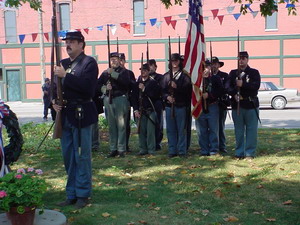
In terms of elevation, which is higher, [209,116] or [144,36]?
[144,36]

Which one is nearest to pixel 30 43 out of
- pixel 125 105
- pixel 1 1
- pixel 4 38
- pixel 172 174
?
pixel 4 38

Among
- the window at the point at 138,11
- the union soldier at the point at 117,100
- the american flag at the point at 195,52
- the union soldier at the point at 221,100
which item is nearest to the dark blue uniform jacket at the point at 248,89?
the union soldier at the point at 221,100

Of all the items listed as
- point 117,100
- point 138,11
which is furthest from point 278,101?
point 117,100

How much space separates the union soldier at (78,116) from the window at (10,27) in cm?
2978

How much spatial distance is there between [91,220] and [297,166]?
4427mm

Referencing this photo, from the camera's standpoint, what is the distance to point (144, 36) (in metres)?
32.8

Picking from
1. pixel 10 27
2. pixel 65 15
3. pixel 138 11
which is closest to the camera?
pixel 138 11

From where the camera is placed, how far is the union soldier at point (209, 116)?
29.9 feet

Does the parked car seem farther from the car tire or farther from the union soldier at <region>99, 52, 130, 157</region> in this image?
the union soldier at <region>99, 52, 130, 157</region>

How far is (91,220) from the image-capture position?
5332 millimetres

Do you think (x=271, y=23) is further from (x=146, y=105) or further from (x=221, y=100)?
(x=146, y=105)

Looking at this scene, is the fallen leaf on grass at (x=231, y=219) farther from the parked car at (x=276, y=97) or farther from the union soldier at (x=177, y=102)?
the parked car at (x=276, y=97)

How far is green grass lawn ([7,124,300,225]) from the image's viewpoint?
214 inches

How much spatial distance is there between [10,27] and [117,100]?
89.8ft
